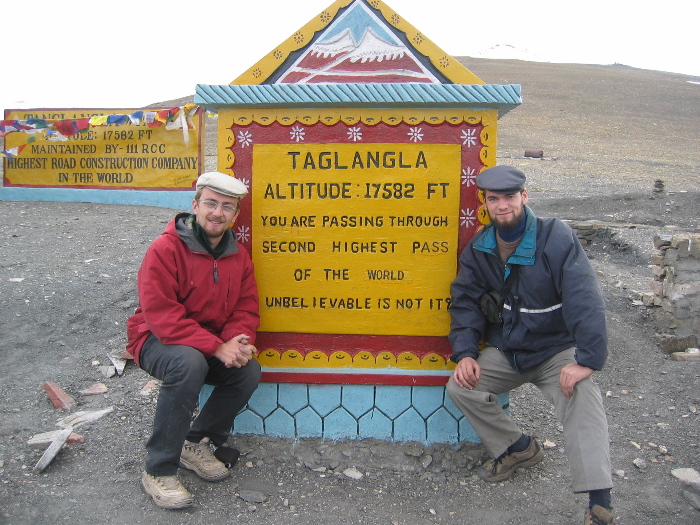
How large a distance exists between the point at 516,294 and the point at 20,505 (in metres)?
2.57

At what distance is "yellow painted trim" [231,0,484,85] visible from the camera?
11.1 ft

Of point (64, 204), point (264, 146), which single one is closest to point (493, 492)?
point (264, 146)

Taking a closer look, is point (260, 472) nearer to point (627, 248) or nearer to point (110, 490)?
point (110, 490)

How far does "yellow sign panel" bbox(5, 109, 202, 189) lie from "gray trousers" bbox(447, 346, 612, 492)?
8.60 meters

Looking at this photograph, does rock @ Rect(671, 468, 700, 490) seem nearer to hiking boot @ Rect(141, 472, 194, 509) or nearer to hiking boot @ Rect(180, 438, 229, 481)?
hiking boot @ Rect(180, 438, 229, 481)

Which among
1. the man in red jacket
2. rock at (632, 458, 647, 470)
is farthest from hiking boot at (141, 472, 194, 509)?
rock at (632, 458, 647, 470)

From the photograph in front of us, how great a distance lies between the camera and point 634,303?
21.2 ft

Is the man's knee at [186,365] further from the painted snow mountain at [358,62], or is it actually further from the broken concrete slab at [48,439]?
the painted snow mountain at [358,62]

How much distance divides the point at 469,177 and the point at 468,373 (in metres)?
1.05

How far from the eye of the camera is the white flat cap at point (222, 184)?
10.1 feet

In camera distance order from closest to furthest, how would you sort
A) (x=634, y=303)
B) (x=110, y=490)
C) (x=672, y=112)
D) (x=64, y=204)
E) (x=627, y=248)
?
(x=110, y=490) < (x=634, y=303) < (x=627, y=248) < (x=64, y=204) < (x=672, y=112)

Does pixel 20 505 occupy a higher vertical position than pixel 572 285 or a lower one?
lower

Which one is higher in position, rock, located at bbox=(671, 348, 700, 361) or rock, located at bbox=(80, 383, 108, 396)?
rock, located at bbox=(80, 383, 108, 396)

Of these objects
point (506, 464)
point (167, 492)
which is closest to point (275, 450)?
point (167, 492)
